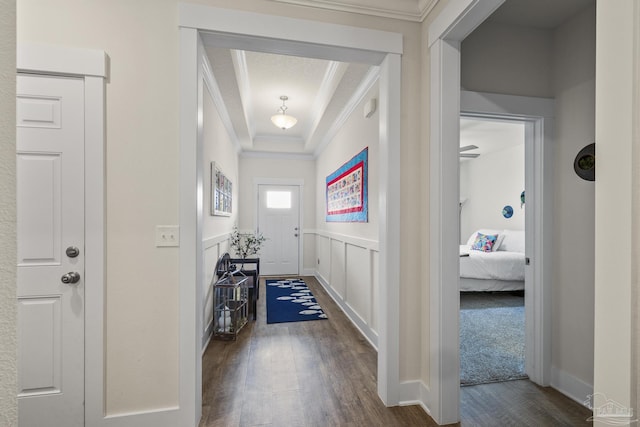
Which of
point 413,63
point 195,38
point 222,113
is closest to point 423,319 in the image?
point 413,63

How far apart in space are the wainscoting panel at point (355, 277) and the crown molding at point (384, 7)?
1.75 meters

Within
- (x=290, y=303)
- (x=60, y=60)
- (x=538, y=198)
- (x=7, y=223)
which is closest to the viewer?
(x=7, y=223)

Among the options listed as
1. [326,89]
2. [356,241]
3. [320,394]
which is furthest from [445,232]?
[326,89]

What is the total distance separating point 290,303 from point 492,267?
9.86 ft

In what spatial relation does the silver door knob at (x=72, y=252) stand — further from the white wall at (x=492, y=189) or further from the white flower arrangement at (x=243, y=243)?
the white wall at (x=492, y=189)

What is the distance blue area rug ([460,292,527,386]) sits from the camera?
7.54 ft

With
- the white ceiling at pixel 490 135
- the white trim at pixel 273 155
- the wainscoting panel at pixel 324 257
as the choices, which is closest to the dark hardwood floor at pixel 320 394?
the wainscoting panel at pixel 324 257

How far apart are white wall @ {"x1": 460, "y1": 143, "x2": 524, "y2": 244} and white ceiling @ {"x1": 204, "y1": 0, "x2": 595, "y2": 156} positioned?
3757 millimetres

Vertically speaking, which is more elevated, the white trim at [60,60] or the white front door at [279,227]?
the white trim at [60,60]

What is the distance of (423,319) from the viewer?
192 cm

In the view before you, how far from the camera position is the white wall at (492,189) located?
18.4 feet

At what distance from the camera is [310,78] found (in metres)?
3.35

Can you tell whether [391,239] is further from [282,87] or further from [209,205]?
[282,87]

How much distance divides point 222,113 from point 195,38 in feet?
6.56
